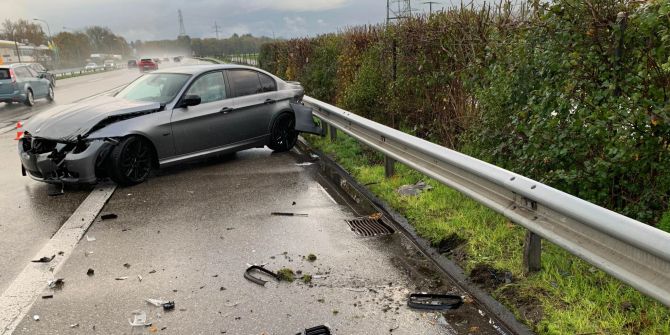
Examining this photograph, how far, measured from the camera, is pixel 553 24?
4777 mm

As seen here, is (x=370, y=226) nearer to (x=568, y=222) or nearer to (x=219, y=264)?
(x=219, y=264)

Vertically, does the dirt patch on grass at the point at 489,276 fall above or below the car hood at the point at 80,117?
below

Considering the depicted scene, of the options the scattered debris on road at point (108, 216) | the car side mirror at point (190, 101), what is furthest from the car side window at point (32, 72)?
the scattered debris on road at point (108, 216)

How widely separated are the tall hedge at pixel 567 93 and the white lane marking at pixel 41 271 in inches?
168

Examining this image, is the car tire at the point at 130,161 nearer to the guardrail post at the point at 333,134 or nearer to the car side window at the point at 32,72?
the guardrail post at the point at 333,134

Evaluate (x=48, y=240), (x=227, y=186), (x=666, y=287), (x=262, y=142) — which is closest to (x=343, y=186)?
(x=227, y=186)

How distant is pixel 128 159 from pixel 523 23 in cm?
514

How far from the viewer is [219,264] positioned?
4.41 m

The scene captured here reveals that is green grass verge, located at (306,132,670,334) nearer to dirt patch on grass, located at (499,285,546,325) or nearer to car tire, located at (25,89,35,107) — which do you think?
dirt patch on grass, located at (499,285,546,325)

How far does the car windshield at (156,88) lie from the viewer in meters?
7.80

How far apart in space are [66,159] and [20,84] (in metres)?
16.5

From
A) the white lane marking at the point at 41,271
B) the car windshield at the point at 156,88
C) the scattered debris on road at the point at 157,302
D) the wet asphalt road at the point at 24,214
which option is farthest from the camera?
the car windshield at the point at 156,88

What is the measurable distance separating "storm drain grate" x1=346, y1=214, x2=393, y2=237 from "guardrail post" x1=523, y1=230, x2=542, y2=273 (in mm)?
1532

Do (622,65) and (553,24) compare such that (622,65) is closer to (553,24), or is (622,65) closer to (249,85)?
(553,24)
